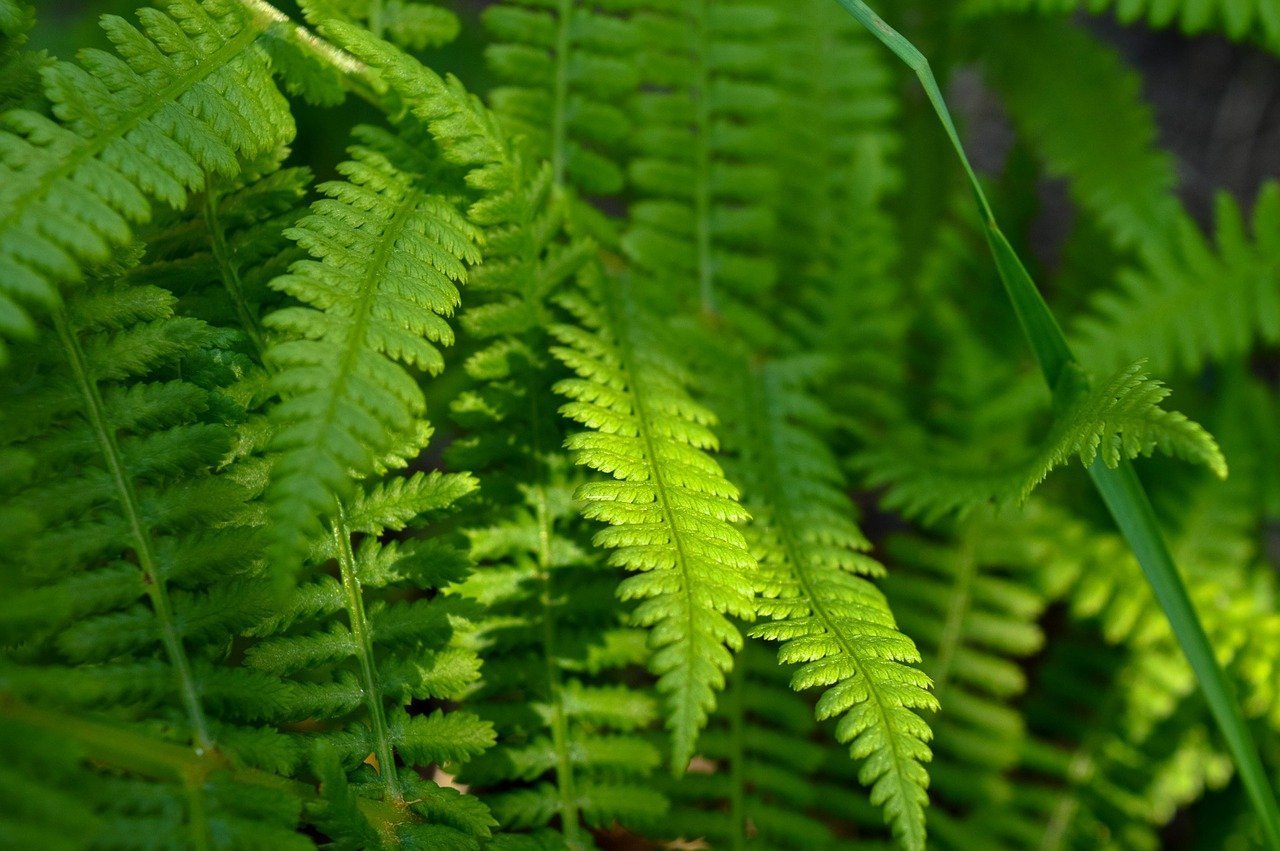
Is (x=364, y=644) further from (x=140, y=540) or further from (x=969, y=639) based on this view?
(x=969, y=639)

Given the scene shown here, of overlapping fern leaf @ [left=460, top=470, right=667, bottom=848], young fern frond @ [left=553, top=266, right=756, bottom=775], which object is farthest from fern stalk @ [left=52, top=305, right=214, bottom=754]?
young fern frond @ [left=553, top=266, right=756, bottom=775]

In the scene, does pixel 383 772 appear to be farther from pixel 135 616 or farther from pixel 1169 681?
pixel 1169 681

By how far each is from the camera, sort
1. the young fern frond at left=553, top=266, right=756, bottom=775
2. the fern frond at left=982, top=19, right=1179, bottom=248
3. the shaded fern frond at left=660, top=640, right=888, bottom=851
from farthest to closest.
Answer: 1. the fern frond at left=982, top=19, right=1179, bottom=248
2. the shaded fern frond at left=660, top=640, right=888, bottom=851
3. the young fern frond at left=553, top=266, right=756, bottom=775

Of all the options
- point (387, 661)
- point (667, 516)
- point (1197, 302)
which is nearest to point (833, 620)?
point (667, 516)

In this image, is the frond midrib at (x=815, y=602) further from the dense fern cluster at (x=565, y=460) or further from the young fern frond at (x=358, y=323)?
the young fern frond at (x=358, y=323)

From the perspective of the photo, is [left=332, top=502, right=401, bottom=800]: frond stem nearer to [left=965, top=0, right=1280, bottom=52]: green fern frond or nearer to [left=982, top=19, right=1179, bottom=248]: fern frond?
[left=965, top=0, right=1280, bottom=52]: green fern frond

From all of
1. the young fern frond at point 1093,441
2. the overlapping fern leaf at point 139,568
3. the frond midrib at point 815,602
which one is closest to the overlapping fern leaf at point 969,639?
the young fern frond at point 1093,441
